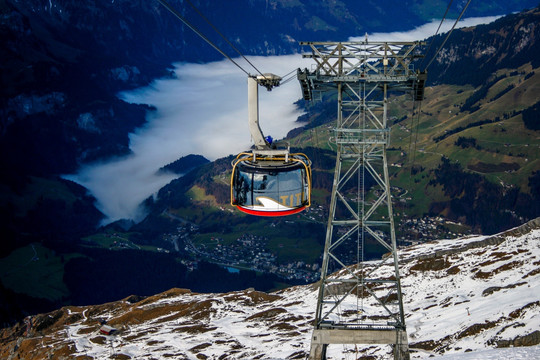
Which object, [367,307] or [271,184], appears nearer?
[271,184]

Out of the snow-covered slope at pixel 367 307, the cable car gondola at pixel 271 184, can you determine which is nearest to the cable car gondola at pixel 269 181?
the cable car gondola at pixel 271 184

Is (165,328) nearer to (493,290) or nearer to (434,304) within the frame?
(434,304)

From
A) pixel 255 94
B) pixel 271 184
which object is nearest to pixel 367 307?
pixel 271 184

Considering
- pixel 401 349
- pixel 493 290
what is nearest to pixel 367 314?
pixel 493 290

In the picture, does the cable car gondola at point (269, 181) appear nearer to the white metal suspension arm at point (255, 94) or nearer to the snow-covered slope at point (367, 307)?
the white metal suspension arm at point (255, 94)

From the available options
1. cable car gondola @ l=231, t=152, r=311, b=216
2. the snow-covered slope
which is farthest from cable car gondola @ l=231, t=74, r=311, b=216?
the snow-covered slope

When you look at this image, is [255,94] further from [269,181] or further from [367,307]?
[367,307]
